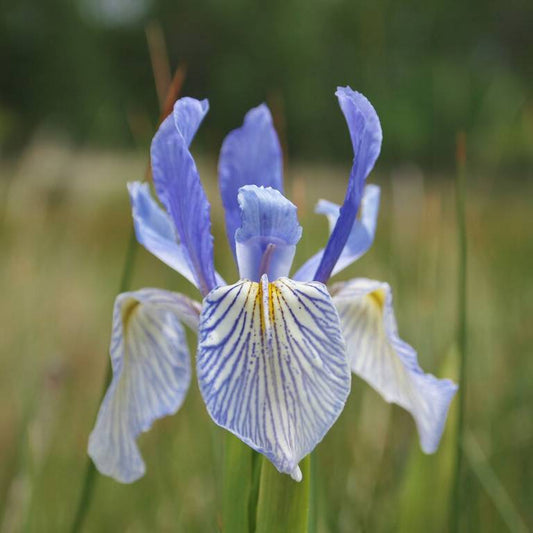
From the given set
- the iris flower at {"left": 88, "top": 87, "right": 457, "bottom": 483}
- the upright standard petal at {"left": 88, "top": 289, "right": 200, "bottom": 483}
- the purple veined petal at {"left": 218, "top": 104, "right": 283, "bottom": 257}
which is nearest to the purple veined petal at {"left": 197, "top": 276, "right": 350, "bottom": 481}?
the iris flower at {"left": 88, "top": 87, "right": 457, "bottom": 483}

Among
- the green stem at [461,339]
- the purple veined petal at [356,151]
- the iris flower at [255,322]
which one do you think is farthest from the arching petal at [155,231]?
the green stem at [461,339]

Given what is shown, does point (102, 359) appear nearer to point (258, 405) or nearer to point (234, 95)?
point (258, 405)

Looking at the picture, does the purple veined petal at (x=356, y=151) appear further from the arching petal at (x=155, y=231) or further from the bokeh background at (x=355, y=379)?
the bokeh background at (x=355, y=379)

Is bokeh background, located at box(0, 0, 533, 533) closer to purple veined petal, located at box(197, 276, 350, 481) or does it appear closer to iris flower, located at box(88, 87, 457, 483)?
iris flower, located at box(88, 87, 457, 483)

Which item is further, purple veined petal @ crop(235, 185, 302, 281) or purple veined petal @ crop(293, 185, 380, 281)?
purple veined petal @ crop(293, 185, 380, 281)

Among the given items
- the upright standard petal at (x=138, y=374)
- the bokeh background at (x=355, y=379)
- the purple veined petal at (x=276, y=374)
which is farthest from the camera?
the bokeh background at (x=355, y=379)

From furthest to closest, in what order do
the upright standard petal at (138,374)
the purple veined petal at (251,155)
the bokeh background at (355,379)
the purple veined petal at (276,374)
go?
the bokeh background at (355,379), the purple veined petal at (251,155), the upright standard petal at (138,374), the purple veined petal at (276,374)

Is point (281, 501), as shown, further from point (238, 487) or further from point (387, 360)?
point (387, 360)
